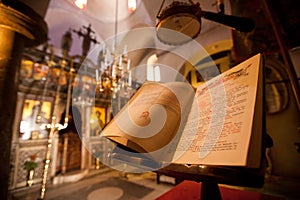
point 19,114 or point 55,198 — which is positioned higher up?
point 19,114

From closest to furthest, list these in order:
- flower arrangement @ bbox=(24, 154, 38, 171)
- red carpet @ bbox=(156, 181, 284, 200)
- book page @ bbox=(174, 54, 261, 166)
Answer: book page @ bbox=(174, 54, 261, 166) → red carpet @ bbox=(156, 181, 284, 200) → flower arrangement @ bbox=(24, 154, 38, 171)

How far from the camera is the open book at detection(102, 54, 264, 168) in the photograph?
247 millimetres

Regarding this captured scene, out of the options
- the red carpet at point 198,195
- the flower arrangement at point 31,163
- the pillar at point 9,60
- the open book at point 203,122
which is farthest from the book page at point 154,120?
the flower arrangement at point 31,163

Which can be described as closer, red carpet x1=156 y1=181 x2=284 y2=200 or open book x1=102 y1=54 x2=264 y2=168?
open book x1=102 y1=54 x2=264 y2=168

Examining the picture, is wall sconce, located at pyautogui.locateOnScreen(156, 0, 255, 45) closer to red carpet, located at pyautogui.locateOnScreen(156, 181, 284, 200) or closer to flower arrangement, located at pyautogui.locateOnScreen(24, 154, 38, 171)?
red carpet, located at pyautogui.locateOnScreen(156, 181, 284, 200)

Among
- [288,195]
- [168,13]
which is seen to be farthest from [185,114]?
[288,195]

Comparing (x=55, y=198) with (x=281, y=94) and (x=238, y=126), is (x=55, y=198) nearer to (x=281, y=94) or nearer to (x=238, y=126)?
(x=238, y=126)

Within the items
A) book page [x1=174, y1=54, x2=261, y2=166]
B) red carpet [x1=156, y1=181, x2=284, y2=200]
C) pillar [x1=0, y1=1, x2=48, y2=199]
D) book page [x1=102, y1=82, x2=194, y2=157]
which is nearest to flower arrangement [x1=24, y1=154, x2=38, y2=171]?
pillar [x1=0, y1=1, x2=48, y2=199]

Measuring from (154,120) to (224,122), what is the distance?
7.6 inches

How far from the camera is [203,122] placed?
0.38m

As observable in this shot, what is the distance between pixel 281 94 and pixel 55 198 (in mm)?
3838

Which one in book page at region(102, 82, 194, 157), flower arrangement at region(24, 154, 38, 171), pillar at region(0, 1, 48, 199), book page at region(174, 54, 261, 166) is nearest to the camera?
book page at region(174, 54, 261, 166)

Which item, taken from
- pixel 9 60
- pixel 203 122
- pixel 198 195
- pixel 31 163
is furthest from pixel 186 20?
pixel 31 163

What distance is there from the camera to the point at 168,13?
93 cm
